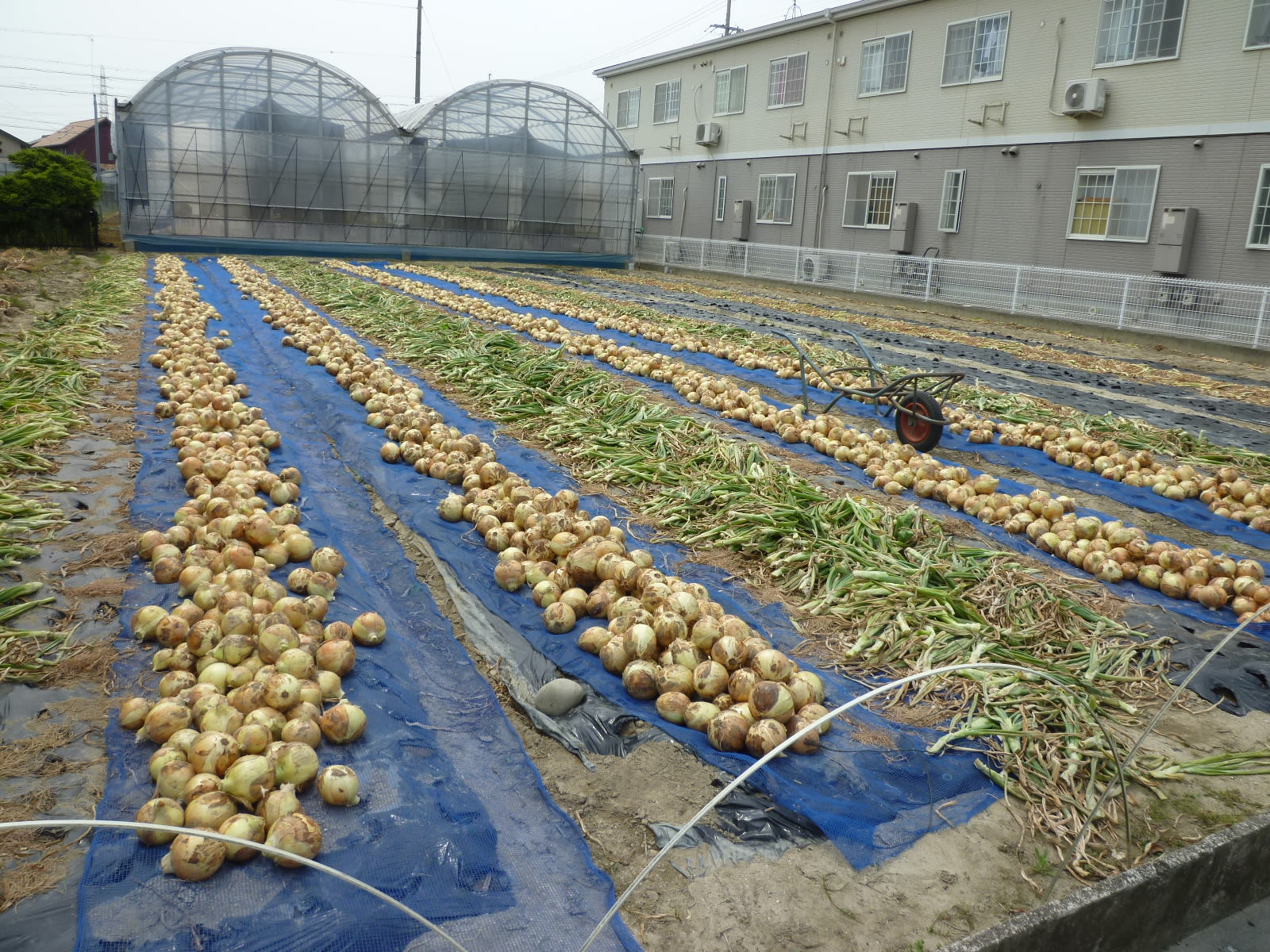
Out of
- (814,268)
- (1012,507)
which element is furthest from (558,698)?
A: (814,268)

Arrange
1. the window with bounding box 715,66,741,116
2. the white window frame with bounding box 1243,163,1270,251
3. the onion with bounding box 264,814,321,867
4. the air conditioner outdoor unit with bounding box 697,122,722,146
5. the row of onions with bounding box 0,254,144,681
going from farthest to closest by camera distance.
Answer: the air conditioner outdoor unit with bounding box 697,122,722,146
the window with bounding box 715,66,741,116
the white window frame with bounding box 1243,163,1270,251
the row of onions with bounding box 0,254,144,681
the onion with bounding box 264,814,321,867

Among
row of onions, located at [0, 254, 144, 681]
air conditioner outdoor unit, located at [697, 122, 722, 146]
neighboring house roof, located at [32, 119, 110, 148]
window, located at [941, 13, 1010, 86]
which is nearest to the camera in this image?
row of onions, located at [0, 254, 144, 681]

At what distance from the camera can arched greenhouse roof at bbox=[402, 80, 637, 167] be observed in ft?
80.4

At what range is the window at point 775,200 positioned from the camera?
23.5m

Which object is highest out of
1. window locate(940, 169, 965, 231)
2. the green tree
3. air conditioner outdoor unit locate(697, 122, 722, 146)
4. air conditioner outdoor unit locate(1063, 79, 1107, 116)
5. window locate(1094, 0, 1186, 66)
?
window locate(1094, 0, 1186, 66)

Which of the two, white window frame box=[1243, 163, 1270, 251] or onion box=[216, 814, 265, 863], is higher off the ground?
white window frame box=[1243, 163, 1270, 251]

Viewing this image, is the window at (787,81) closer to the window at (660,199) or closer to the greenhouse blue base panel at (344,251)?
the window at (660,199)

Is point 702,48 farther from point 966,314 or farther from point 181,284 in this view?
point 181,284

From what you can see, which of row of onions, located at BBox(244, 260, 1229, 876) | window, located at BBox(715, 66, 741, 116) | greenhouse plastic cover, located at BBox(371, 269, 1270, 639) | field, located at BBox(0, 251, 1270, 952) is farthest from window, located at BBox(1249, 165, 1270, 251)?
→ window, located at BBox(715, 66, 741, 116)

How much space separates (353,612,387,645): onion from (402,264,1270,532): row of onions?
5.11 meters

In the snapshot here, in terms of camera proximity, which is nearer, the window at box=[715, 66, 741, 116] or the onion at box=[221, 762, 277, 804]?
the onion at box=[221, 762, 277, 804]

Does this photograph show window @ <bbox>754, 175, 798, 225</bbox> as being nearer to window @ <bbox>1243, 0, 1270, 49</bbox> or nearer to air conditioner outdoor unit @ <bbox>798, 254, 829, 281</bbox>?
air conditioner outdoor unit @ <bbox>798, 254, 829, 281</bbox>

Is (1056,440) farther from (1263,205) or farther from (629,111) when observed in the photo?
(629,111)

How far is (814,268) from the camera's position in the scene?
69.4ft
